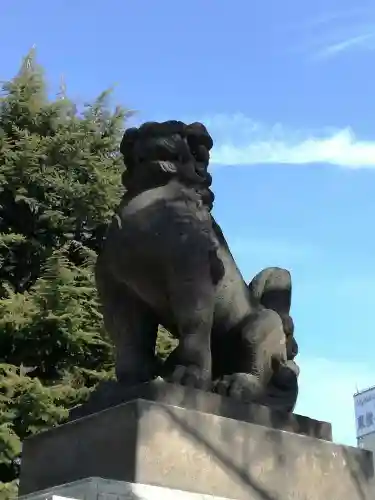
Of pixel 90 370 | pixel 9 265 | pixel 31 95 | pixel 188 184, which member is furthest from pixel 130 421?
pixel 31 95

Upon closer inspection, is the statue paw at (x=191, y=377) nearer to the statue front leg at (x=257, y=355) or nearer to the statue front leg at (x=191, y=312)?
the statue front leg at (x=191, y=312)

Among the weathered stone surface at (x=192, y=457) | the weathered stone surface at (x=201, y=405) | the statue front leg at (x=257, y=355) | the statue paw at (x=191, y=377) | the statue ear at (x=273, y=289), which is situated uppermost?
the statue ear at (x=273, y=289)

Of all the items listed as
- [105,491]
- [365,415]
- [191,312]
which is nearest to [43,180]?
[191,312]

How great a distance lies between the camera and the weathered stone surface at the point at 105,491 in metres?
3.19

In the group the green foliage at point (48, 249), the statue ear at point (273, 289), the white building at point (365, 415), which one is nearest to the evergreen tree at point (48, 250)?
the green foliage at point (48, 249)

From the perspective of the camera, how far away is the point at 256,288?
4582 mm

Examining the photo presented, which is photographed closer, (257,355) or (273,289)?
(257,355)

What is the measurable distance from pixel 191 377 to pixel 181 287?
0.44 meters

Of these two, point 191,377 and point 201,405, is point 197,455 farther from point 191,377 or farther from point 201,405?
point 191,377

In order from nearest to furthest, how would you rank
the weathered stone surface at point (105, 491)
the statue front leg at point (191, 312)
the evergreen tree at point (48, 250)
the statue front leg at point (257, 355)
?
the weathered stone surface at point (105, 491) → the statue front leg at point (191, 312) → the statue front leg at point (257, 355) → the evergreen tree at point (48, 250)

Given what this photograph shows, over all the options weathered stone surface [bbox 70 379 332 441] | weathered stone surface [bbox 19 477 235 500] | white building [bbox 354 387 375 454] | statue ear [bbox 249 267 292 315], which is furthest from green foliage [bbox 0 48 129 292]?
white building [bbox 354 387 375 454]

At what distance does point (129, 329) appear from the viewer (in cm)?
406

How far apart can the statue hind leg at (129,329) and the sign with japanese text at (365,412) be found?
123 ft

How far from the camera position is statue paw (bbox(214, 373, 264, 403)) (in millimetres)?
3883
